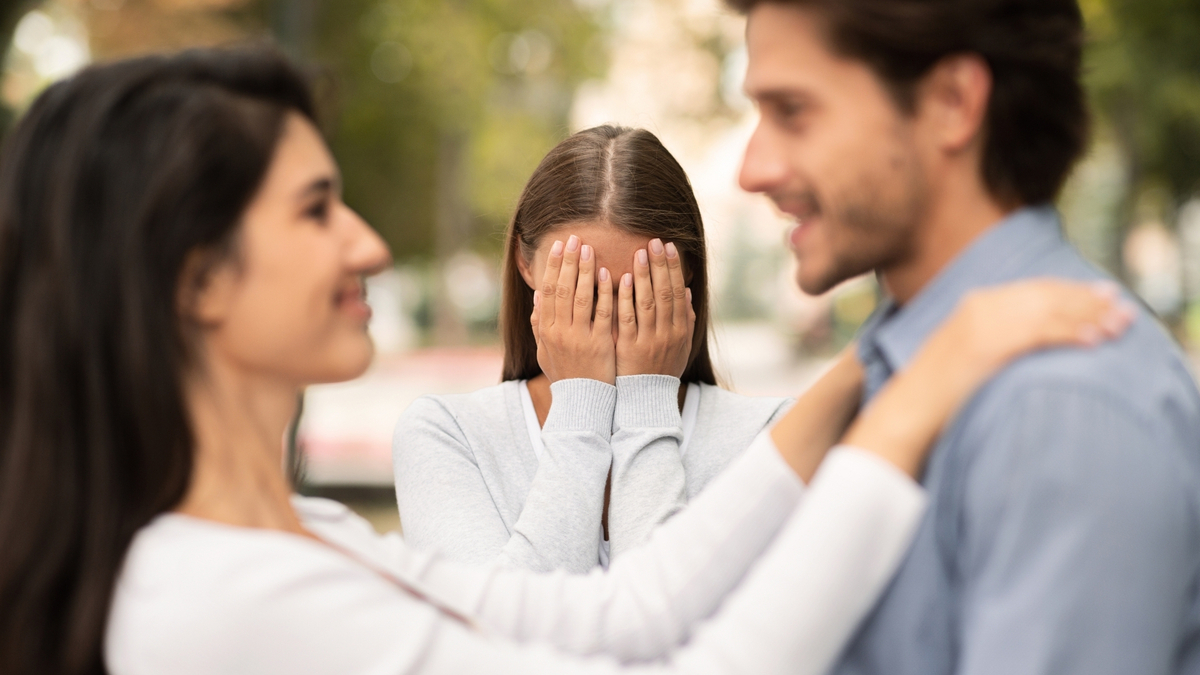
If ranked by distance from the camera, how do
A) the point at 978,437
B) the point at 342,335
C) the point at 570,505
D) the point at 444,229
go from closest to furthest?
1. the point at 978,437
2. the point at 342,335
3. the point at 570,505
4. the point at 444,229

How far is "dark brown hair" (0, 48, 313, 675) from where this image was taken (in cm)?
152

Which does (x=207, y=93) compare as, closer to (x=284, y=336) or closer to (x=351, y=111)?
(x=284, y=336)

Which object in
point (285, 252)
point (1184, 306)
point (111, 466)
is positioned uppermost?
point (285, 252)

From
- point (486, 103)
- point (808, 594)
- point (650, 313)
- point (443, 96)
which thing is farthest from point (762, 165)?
point (486, 103)

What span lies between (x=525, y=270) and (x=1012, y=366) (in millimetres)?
1497

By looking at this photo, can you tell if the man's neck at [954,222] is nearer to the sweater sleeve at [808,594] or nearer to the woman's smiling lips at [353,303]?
the sweater sleeve at [808,594]

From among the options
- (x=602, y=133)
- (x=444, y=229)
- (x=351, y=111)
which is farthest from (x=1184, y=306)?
(x=602, y=133)

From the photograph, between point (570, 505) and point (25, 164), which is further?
point (570, 505)

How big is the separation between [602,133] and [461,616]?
54.6 inches

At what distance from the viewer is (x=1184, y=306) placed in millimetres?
24062

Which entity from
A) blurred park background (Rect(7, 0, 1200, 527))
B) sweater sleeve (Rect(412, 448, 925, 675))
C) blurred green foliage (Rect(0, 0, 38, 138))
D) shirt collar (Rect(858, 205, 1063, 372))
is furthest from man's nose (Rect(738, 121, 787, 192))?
blurred green foliage (Rect(0, 0, 38, 138))

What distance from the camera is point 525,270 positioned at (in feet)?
8.75

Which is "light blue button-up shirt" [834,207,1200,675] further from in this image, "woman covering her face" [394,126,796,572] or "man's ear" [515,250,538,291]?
"man's ear" [515,250,538,291]

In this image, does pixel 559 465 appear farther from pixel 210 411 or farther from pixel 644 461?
pixel 210 411
